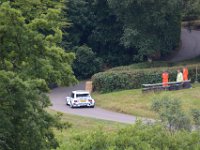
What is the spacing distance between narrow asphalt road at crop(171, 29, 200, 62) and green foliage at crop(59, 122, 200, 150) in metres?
39.7

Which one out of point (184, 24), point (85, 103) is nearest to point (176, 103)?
point (85, 103)

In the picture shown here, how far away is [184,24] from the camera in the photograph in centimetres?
7025

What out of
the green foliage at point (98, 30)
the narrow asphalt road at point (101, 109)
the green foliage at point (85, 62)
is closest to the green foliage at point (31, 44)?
the narrow asphalt road at point (101, 109)

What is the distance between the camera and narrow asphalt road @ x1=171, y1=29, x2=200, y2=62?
2265 inches

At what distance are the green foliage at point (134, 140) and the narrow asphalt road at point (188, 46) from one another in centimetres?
3973

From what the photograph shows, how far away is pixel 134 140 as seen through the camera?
49.7 ft

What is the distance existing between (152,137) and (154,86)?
79.9 feet

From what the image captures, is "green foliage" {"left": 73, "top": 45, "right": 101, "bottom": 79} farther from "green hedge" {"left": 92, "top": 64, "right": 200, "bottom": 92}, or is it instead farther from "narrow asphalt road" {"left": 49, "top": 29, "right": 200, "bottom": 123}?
"green hedge" {"left": 92, "top": 64, "right": 200, "bottom": 92}

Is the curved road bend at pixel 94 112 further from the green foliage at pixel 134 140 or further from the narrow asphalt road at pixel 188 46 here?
the narrow asphalt road at pixel 188 46

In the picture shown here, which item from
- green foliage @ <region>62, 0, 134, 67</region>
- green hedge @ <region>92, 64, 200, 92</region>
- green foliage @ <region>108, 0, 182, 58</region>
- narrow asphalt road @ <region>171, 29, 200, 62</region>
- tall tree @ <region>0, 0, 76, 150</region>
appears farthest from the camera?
narrow asphalt road @ <region>171, 29, 200, 62</region>

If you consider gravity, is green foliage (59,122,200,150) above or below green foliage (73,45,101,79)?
above

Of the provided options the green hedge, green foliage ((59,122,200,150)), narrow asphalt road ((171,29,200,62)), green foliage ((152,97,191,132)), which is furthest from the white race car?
green foliage ((59,122,200,150))

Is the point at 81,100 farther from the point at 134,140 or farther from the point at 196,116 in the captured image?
the point at 134,140

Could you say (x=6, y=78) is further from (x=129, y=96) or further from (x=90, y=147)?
(x=129, y=96)
